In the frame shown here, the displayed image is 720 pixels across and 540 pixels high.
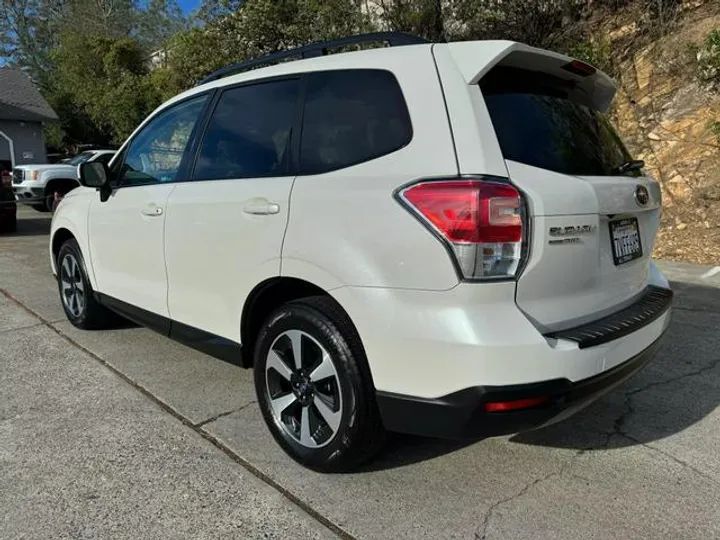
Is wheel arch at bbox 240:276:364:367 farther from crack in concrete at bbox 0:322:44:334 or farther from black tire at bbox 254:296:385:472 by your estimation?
crack in concrete at bbox 0:322:44:334

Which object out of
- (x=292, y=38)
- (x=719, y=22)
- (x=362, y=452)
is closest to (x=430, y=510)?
(x=362, y=452)

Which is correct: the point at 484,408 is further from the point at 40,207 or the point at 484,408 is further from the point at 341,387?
the point at 40,207

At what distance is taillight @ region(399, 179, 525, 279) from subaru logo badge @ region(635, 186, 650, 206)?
3.01 ft

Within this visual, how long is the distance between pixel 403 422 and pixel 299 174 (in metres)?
1.23

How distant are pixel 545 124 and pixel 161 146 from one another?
2.58 metres

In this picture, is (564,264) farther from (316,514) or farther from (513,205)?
(316,514)

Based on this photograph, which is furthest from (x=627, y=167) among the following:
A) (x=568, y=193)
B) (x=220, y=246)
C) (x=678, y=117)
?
(x=678, y=117)

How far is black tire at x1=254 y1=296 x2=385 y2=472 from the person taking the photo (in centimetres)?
246

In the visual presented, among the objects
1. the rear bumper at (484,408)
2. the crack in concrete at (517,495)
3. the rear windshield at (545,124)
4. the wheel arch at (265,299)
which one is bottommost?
the crack in concrete at (517,495)

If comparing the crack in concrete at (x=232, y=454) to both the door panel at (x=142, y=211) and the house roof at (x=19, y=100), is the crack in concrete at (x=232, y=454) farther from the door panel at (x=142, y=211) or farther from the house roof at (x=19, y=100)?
the house roof at (x=19, y=100)

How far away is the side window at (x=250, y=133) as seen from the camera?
293 centimetres

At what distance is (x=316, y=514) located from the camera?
2457 mm

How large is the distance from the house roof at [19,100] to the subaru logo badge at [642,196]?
26341 mm

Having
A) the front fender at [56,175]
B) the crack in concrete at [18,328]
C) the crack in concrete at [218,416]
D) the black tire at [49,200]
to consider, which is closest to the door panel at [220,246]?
the crack in concrete at [218,416]
